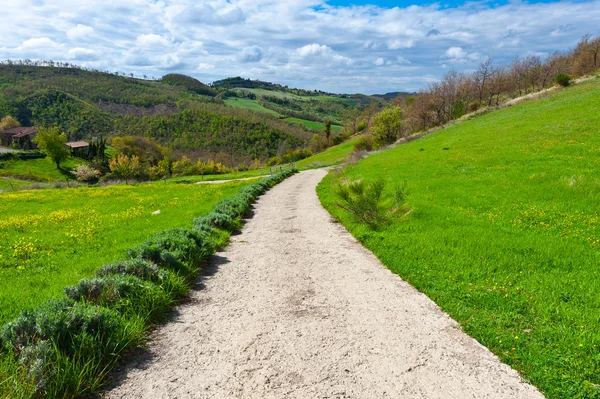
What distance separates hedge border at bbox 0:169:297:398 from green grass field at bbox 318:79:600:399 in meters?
5.51

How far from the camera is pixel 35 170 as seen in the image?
84.2 metres

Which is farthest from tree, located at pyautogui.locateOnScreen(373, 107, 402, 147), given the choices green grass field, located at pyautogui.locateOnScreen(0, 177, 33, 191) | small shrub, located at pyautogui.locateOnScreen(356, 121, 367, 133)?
green grass field, located at pyautogui.locateOnScreen(0, 177, 33, 191)

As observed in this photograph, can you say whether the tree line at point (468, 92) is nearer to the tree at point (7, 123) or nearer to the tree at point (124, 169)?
the tree at point (124, 169)

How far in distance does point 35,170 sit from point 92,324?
103 metres

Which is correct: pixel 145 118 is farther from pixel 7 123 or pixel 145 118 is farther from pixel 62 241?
pixel 62 241

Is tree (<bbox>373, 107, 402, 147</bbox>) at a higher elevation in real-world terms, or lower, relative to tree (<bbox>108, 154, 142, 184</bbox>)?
higher

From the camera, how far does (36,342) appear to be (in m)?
4.40

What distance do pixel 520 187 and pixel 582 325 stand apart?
11.0 metres

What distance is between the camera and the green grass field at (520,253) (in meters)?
4.74

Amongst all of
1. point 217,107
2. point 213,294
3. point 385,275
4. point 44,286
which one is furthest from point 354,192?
point 217,107

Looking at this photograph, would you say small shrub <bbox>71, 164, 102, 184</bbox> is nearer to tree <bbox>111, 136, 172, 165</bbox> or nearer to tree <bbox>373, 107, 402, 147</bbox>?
tree <bbox>111, 136, 172, 165</bbox>

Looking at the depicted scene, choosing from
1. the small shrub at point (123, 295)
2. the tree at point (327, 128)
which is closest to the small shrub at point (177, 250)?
the small shrub at point (123, 295)

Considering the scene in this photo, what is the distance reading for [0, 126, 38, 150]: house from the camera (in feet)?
348

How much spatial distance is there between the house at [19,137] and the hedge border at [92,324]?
12984 centimetres
